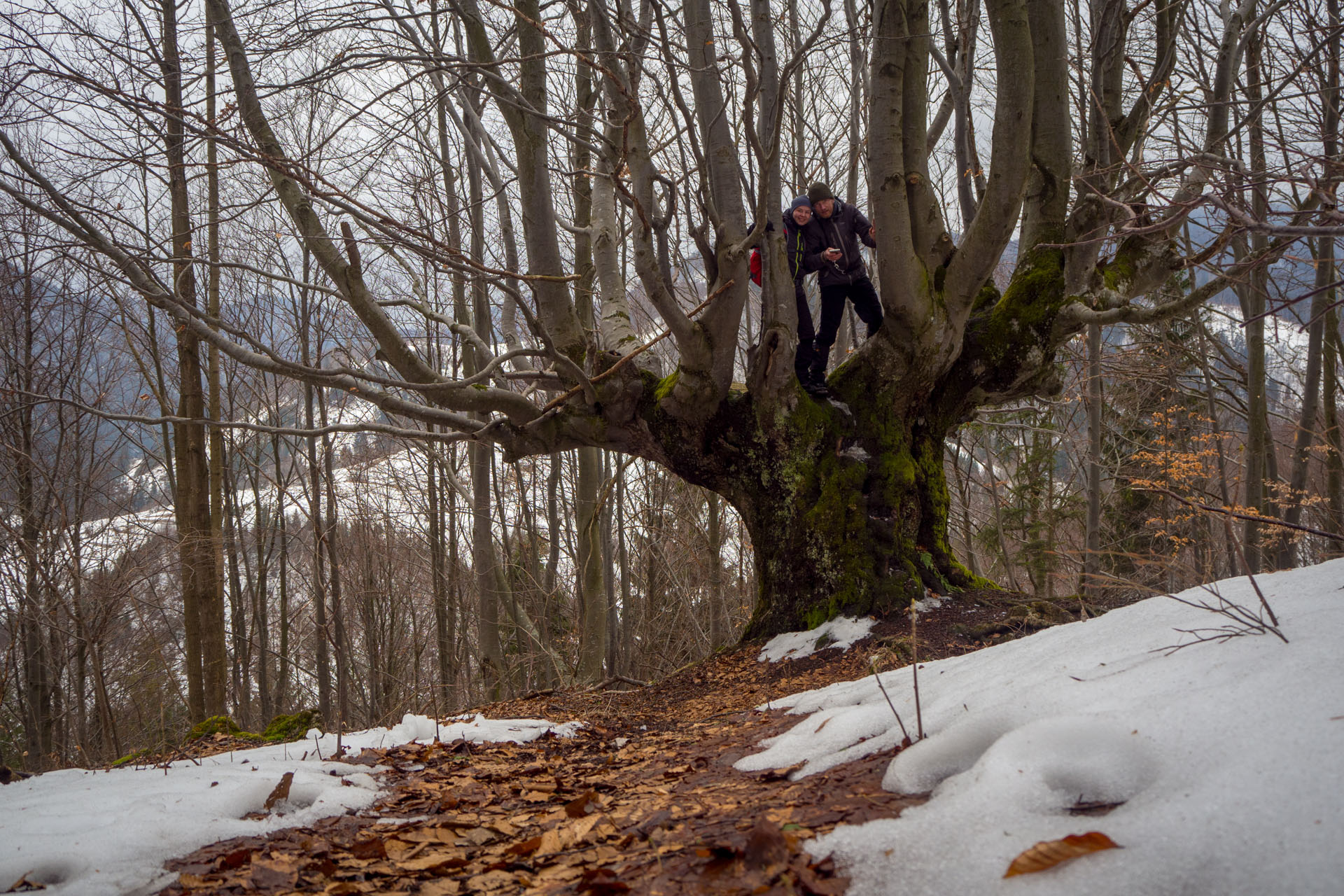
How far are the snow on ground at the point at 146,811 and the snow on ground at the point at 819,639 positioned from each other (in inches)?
Answer: 106

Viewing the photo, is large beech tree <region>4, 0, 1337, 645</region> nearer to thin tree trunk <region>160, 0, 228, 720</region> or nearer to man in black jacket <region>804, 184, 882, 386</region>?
man in black jacket <region>804, 184, 882, 386</region>

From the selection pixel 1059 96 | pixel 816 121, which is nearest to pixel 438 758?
pixel 1059 96

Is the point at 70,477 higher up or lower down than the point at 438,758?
higher up

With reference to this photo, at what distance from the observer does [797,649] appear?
4.79m

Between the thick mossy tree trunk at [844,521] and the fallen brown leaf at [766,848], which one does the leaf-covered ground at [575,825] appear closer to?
the fallen brown leaf at [766,848]

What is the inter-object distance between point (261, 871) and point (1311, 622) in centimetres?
246

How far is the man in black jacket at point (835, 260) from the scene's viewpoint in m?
5.07

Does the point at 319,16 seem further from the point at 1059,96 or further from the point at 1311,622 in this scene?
the point at 1311,622

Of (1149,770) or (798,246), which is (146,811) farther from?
(798,246)

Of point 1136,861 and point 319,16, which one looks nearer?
point 1136,861

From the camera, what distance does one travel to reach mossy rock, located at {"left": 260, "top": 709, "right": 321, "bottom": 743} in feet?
13.3

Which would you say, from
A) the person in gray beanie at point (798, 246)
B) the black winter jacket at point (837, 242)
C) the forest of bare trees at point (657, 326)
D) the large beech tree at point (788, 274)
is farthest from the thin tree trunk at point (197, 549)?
the black winter jacket at point (837, 242)

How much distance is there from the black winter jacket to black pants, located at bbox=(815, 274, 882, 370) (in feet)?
0.21

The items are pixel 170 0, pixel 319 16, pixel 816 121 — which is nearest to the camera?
pixel 319 16
